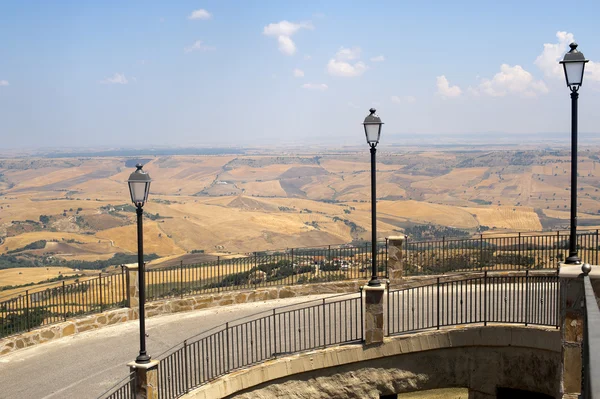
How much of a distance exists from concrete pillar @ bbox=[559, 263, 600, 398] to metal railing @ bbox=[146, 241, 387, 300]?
9.15 meters

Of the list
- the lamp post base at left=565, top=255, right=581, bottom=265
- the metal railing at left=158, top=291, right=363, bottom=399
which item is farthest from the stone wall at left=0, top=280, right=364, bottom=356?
the lamp post base at left=565, top=255, right=581, bottom=265

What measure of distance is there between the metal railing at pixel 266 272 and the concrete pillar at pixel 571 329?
9147 millimetres

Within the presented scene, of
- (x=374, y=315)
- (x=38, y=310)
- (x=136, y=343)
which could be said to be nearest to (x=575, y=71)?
(x=374, y=315)

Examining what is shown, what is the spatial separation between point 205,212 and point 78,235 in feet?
96.5

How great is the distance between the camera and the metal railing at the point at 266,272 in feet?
61.8

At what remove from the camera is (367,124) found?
1393 cm

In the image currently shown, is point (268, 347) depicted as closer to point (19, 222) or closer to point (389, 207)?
point (19, 222)

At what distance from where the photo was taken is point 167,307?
17.4 metres

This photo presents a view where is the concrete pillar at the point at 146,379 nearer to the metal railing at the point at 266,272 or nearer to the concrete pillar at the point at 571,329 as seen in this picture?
the concrete pillar at the point at 571,329

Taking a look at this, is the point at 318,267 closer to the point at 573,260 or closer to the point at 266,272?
the point at 266,272

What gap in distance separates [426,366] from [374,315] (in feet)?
5.17

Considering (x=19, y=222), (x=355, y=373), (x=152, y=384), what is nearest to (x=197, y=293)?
(x=355, y=373)

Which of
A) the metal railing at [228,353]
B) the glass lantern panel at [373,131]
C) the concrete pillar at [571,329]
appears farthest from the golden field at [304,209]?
the concrete pillar at [571,329]

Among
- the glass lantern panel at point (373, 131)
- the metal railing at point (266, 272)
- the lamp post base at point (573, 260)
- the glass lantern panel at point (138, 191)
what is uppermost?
the glass lantern panel at point (373, 131)
